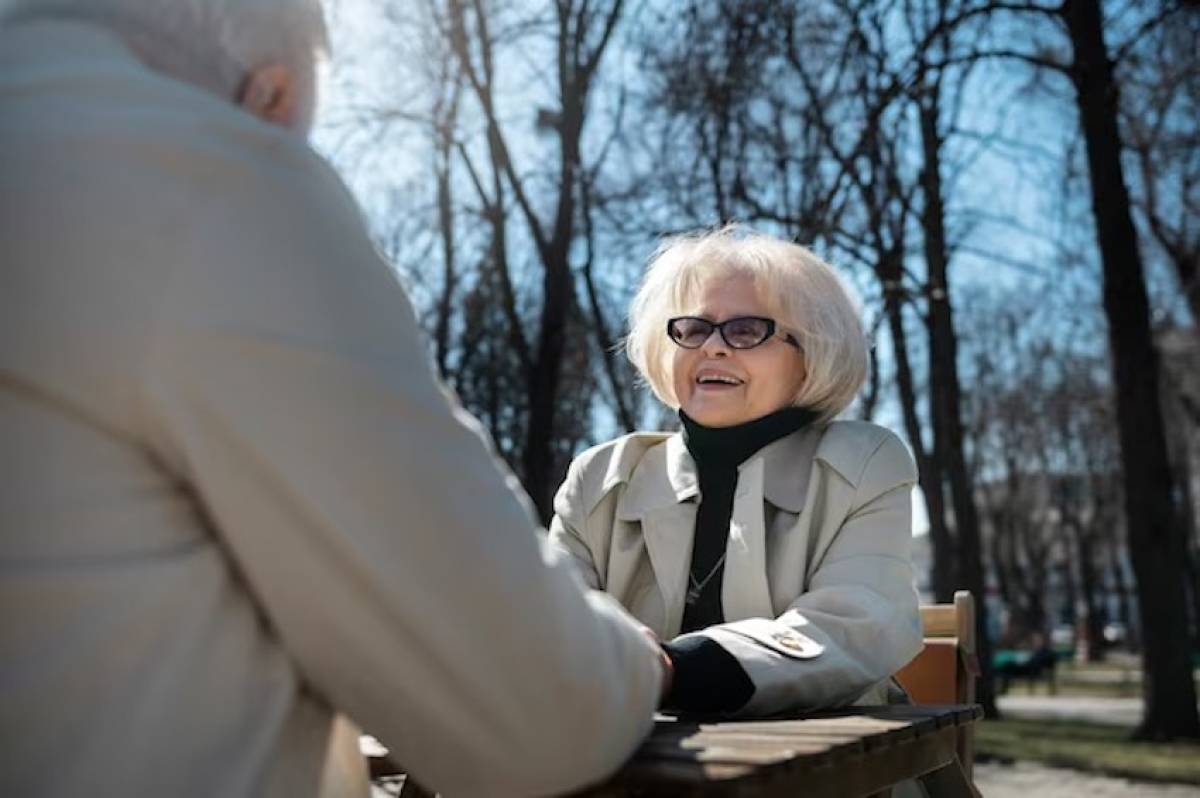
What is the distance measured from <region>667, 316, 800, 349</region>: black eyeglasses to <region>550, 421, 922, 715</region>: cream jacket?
0.21 m

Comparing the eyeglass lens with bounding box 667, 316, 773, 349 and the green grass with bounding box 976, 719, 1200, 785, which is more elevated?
the eyeglass lens with bounding box 667, 316, 773, 349

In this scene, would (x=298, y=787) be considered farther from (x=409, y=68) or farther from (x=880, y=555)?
(x=409, y=68)

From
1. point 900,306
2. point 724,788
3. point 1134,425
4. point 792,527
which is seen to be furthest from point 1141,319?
point 724,788

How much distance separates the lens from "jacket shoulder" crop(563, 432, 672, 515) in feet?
9.21

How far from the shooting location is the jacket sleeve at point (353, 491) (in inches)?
46.4

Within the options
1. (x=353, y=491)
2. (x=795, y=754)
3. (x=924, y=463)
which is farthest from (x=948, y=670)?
(x=924, y=463)

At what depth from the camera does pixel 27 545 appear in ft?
3.95

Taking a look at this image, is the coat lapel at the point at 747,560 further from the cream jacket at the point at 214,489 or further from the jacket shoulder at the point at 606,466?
the cream jacket at the point at 214,489

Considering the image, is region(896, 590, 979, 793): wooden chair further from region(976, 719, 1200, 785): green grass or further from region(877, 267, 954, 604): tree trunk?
region(877, 267, 954, 604): tree trunk

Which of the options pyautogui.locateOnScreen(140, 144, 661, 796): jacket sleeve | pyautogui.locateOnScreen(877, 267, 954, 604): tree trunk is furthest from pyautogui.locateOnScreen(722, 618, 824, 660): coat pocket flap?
pyautogui.locateOnScreen(877, 267, 954, 604): tree trunk

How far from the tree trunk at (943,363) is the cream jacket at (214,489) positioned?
11.2 m

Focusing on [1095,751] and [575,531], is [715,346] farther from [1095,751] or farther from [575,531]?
[1095,751]

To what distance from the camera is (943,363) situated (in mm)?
13312

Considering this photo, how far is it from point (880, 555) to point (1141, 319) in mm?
10566
